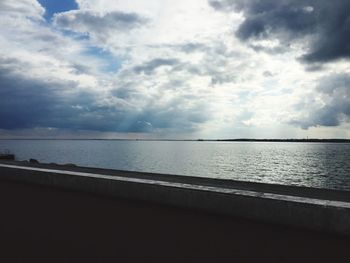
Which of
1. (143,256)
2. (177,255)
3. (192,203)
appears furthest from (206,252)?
(192,203)

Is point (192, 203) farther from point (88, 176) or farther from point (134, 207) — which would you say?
point (88, 176)

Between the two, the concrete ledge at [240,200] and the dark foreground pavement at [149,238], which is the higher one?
the concrete ledge at [240,200]

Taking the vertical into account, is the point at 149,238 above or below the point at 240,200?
below

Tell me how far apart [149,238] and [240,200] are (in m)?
1.44

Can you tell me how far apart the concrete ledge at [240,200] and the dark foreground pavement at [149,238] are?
13cm

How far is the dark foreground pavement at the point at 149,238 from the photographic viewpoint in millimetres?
3723

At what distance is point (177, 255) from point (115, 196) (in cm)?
304

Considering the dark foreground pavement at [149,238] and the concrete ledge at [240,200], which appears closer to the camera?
the dark foreground pavement at [149,238]

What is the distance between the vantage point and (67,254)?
3.89 metres

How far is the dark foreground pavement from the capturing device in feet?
12.2

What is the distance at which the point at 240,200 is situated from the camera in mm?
4629

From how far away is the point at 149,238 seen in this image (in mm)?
4270

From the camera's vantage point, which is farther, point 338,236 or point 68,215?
point 68,215

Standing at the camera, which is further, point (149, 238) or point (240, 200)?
point (240, 200)
